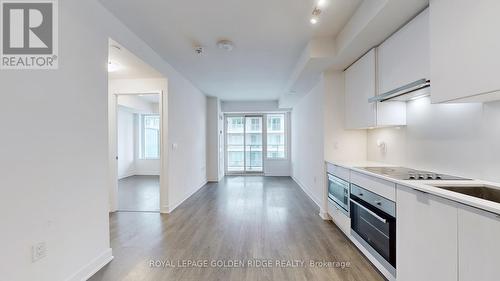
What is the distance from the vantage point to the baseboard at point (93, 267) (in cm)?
198

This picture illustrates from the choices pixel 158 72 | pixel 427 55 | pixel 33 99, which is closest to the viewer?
pixel 33 99

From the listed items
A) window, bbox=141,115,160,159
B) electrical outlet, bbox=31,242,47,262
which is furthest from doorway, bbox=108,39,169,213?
electrical outlet, bbox=31,242,47,262

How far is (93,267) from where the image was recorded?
216 cm

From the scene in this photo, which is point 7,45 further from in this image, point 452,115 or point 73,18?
point 452,115

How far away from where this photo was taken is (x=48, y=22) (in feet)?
5.97

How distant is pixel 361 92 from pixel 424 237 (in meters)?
1.99

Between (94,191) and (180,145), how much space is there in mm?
2426

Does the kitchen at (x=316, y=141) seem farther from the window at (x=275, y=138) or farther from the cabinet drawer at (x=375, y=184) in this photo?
the window at (x=275, y=138)

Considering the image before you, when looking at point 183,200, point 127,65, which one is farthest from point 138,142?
point 127,65

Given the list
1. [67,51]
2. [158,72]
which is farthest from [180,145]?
[67,51]

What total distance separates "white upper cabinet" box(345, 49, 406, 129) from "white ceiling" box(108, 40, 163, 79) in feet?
9.89

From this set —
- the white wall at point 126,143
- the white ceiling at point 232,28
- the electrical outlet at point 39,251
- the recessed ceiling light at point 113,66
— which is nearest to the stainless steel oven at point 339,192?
the white ceiling at point 232,28

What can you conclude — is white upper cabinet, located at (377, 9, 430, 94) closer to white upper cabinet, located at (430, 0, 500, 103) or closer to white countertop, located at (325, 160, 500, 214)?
white upper cabinet, located at (430, 0, 500, 103)

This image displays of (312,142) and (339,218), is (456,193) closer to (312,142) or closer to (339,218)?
(339,218)
